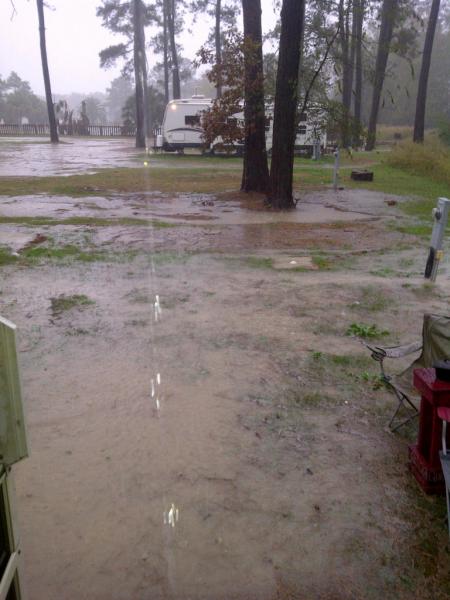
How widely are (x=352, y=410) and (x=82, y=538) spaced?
2025 millimetres

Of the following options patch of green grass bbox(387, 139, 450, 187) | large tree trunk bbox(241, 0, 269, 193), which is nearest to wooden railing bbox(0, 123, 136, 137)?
patch of green grass bbox(387, 139, 450, 187)

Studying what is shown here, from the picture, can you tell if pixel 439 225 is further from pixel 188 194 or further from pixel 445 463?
pixel 188 194

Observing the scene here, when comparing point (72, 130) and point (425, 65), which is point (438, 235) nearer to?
point (425, 65)

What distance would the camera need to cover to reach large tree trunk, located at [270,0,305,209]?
12.2m

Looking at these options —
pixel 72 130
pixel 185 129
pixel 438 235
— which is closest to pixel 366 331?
pixel 438 235

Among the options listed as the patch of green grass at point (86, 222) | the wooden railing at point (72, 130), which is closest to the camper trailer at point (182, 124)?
the patch of green grass at point (86, 222)

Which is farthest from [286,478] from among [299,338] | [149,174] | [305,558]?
[149,174]

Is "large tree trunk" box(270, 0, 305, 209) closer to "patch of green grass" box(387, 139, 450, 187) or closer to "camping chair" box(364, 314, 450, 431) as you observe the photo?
"patch of green grass" box(387, 139, 450, 187)

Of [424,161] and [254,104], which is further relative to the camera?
[424,161]

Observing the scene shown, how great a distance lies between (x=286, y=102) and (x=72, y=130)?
47223 mm

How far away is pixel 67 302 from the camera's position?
20.1 ft

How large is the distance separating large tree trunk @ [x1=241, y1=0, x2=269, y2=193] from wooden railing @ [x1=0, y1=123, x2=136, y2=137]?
42202 mm

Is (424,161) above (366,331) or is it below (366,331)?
above

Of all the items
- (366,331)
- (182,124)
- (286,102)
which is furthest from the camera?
(182,124)
